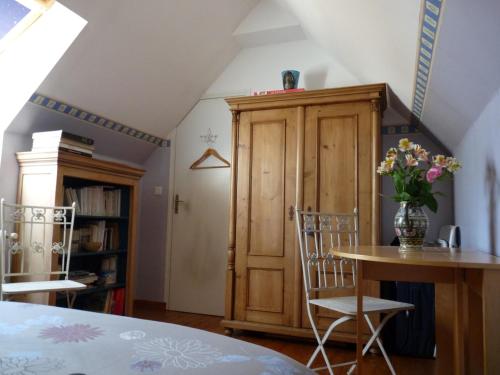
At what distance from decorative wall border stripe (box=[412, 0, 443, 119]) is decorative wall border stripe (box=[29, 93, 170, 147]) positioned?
2.48 meters

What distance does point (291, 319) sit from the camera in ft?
10.2

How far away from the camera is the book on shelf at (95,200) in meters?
3.19

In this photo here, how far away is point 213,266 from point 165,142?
1383 mm

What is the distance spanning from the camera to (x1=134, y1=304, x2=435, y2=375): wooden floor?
103 inches

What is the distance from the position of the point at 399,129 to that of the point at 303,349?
6.37 feet

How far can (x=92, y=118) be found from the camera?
345cm

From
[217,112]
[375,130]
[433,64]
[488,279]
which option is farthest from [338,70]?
[488,279]

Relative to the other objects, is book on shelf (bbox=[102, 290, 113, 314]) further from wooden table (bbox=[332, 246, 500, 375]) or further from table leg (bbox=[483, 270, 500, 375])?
→ table leg (bbox=[483, 270, 500, 375])

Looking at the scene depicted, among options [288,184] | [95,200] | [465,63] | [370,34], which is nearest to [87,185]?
[95,200]

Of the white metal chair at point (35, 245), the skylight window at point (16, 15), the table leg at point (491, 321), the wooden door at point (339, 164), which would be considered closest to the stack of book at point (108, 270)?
the white metal chair at point (35, 245)

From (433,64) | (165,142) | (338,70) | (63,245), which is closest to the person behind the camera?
(433,64)

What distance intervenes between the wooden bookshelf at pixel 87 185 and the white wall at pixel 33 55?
382 mm

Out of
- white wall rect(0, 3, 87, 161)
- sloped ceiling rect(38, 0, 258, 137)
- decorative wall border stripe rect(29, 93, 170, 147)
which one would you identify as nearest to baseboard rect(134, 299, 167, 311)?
decorative wall border stripe rect(29, 93, 170, 147)

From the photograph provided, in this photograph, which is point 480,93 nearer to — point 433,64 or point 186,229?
point 433,64
